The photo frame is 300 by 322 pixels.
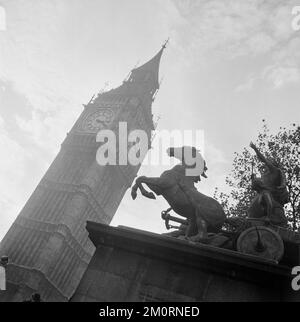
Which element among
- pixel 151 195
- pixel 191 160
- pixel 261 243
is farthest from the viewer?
pixel 191 160

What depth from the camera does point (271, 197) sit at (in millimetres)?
7477

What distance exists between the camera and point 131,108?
158ft

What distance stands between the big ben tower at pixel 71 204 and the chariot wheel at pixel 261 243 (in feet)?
104

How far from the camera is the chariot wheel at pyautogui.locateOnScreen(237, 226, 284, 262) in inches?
242

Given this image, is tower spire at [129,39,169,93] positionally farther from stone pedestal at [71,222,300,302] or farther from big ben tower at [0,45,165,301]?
stone pedestal at [71,222,300,302]

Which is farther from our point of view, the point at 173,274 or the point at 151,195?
the point at 151,195

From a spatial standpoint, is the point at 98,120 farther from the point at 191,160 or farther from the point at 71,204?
the point at 191,160

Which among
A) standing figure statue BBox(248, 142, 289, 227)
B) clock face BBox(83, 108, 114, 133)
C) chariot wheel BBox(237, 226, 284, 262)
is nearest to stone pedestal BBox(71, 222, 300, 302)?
chariot wheel BBox(237, 226, 284, 262)

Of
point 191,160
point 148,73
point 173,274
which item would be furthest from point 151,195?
point 148,73

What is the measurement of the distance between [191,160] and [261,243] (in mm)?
2113

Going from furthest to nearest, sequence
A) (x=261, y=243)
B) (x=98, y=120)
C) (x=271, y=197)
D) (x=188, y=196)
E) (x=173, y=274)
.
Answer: (x=98, y=120), (x=271, y=197), (x=188, y=196), (x=261, y=243), (x=173, y=274)
